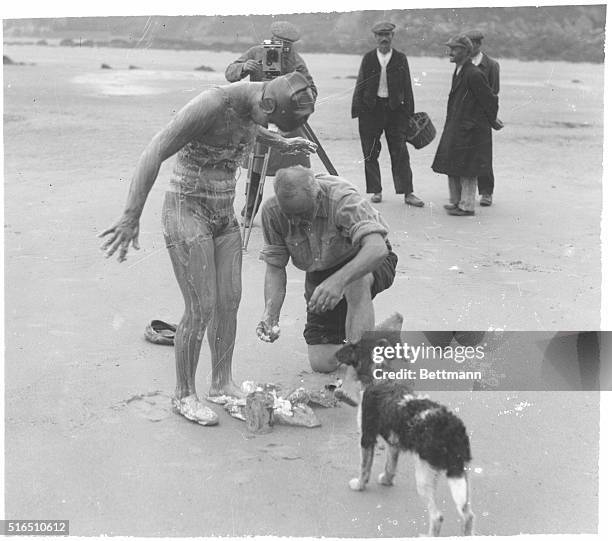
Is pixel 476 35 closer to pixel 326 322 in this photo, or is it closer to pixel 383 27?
pixel 383 27

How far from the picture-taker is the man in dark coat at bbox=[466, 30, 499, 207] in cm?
804

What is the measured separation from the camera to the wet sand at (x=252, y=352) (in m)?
3.47

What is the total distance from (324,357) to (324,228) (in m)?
0.78

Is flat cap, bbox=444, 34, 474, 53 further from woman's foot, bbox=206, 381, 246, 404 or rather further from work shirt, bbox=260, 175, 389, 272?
woman's foot, bbox=206, 381, 246, 404

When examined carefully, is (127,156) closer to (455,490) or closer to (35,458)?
(35,458)

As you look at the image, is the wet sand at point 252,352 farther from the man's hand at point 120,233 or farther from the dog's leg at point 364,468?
the man's hand at point 120,233

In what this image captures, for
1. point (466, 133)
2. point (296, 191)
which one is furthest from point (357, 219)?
point (466, 133)

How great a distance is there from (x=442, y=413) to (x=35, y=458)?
1860 millimetres

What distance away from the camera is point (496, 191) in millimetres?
8945

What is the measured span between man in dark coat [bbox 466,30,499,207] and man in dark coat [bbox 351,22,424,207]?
0.64 meters

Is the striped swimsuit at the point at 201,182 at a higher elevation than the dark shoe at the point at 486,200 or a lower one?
higher

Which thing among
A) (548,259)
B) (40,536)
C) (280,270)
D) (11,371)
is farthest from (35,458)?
(548,259)

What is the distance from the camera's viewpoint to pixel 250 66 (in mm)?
5953

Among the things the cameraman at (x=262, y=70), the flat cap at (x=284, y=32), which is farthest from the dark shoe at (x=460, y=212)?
the flat cap at (x=284, y=32)
